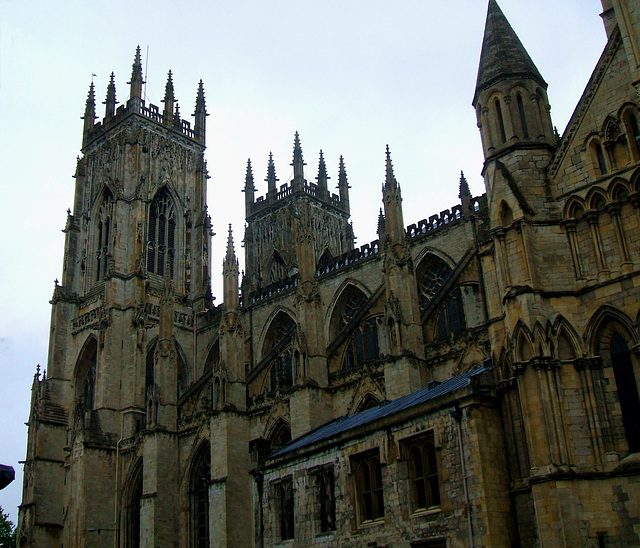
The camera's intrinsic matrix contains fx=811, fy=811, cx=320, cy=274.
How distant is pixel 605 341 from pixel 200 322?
1554 inches

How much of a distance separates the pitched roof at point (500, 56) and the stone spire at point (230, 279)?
24.0 m

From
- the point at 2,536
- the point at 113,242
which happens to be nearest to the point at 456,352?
the point at 113,242

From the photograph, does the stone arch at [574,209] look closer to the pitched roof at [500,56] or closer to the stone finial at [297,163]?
the pitched roof at [500,56]

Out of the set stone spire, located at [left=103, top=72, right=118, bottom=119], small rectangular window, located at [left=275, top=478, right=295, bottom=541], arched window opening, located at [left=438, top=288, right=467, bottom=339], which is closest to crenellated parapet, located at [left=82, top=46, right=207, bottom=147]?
stone spire, located at [left=103, top=72, right=118, bottom=119]

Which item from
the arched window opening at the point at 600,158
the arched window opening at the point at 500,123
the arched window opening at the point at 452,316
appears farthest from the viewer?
the arched window opening at the point at 452,316

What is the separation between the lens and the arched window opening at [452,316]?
3591 cm

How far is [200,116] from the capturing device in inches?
2392

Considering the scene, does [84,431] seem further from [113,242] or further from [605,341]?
[605,341]

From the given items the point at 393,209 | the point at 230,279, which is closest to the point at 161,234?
the point at 230,279

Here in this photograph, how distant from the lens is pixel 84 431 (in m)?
44.5

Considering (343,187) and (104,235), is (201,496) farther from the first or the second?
(343,187)

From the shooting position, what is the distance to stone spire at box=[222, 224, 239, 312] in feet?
134

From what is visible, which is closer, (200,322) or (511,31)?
(511,31)

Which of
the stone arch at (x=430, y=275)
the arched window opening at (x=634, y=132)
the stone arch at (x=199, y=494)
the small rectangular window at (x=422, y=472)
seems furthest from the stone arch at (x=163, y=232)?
the arched window opening at (x=634, y=132)
